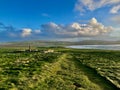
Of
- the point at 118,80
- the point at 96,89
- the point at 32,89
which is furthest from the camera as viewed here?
the point at 118,80

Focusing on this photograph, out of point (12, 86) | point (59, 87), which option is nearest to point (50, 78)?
point (59, 87)

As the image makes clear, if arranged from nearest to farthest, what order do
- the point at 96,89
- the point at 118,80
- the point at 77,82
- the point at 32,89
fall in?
the point at 32,89, the point at 96,89, the point at 77,82, the point at 118,80

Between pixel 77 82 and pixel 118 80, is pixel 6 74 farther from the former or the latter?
pixel 118 80

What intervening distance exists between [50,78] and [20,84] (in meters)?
6.13

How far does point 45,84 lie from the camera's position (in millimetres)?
31438

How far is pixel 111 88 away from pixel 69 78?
7.10m

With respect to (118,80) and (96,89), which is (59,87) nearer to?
(96,89)

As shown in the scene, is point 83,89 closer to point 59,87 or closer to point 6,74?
point 59,87

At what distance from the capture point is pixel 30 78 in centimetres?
3469

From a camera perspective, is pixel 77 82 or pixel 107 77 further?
pixel 107 77

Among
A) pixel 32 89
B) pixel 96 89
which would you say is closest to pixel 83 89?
pixel 96 89

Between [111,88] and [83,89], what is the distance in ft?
12.5

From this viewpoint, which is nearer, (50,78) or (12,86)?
(12,86)

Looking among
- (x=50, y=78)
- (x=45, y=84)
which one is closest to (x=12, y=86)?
(x=45, y=84)
